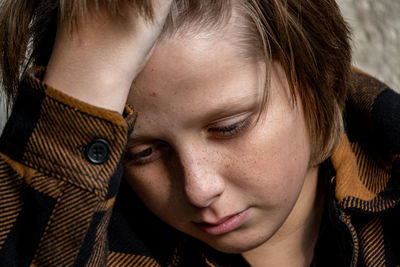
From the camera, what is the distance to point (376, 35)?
2.00m

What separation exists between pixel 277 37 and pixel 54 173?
570 millimetres

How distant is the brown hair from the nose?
186mm

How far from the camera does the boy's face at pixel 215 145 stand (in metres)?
1.17

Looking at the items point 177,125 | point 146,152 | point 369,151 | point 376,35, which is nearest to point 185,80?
point 177,125

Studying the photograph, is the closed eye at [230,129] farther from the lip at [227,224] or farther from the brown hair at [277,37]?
the lip at [227,224]

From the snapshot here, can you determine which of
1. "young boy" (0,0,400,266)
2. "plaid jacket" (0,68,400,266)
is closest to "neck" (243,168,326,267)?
"young boy" (0,0,400,266)

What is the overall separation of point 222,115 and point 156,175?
208 millimetres

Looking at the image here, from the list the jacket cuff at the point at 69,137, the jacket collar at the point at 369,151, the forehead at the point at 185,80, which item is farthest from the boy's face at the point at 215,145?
the jacket collar at the point at 369,151

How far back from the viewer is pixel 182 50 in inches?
46.0

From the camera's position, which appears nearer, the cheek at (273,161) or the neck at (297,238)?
the cheek at (273,161)

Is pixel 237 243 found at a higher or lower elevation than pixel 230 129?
lower

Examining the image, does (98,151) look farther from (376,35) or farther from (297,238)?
(376,35)

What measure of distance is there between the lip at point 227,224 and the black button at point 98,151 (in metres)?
0.31

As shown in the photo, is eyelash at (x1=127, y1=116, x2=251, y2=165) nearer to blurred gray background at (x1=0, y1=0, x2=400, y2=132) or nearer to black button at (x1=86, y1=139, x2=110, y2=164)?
black button at (x1=86, y1=139, x2=110, y2=164)
